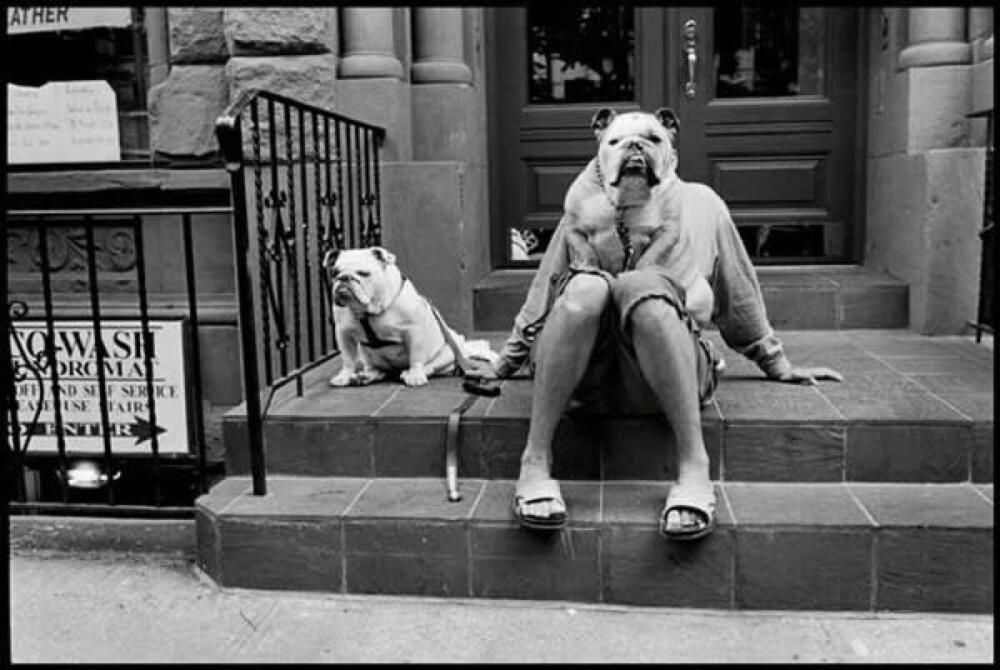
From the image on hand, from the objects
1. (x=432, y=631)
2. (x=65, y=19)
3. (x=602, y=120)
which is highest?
(x=65, y=19)

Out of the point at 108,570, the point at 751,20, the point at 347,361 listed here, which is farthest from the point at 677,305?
the point at 751,20

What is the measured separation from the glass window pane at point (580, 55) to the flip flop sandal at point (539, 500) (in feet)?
10.7

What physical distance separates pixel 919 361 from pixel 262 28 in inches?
132

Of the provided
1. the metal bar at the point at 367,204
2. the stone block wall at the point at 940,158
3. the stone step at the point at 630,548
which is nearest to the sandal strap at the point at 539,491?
the stone step at the point at 630,548

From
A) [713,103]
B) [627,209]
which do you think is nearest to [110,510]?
[627,209]

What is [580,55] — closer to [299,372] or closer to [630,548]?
[299,372]

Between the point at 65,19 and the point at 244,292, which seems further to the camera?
the point at 65,19

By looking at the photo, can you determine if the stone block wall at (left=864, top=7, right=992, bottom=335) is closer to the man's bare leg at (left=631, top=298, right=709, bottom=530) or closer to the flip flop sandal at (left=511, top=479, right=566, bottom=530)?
the man's bare leg at (left=631, top=298, right=709, bottom=530)

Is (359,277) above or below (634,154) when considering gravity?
below

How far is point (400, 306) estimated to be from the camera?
3.99 metres

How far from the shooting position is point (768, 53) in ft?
18.9

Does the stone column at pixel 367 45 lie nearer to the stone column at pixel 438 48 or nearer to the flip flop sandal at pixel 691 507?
the stone column at pixel 438 48

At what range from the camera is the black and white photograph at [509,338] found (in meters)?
3.06

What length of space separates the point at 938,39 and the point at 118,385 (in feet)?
14.2
